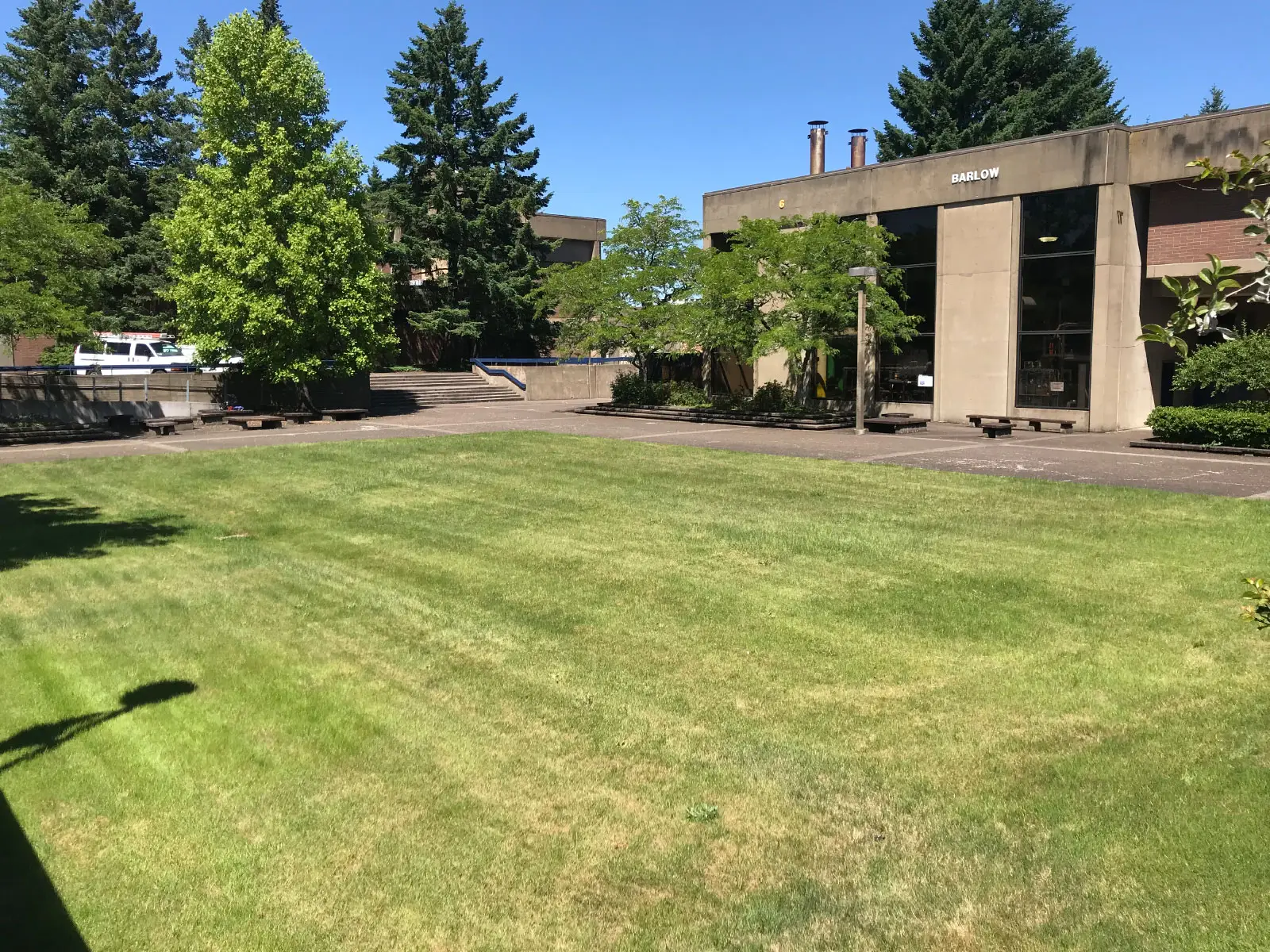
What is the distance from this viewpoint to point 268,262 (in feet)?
97.0

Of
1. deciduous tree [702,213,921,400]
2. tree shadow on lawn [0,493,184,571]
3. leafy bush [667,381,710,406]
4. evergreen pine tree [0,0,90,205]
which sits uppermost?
evergreen pine tree [0,0,90,205]

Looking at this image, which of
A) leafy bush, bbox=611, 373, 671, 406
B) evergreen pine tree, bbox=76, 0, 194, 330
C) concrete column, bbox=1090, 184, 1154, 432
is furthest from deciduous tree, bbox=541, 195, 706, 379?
evergreen pine tree, bbox=76, 0, 194, 330

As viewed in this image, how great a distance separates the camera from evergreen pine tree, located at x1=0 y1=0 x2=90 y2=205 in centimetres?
4544

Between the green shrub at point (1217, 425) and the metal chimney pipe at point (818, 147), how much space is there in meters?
20.7

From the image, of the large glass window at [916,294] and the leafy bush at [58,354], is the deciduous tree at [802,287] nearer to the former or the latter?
the large glass window at [916,294]

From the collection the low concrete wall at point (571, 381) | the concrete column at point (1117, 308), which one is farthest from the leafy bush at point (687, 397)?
the concrete column at point (1117, 308)

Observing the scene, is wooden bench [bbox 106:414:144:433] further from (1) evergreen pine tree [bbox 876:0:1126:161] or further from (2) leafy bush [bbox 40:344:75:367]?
(1) evergreen pine tree [bbox 876:0:1126:161]

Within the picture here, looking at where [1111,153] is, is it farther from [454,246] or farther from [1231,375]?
[454,246]

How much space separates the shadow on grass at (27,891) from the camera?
153 inches

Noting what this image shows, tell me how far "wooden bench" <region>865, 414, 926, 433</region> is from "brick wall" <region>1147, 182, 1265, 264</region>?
23.6 feet

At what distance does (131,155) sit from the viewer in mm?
50250

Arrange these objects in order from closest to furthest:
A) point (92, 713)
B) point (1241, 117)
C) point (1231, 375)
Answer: point (92, 713) < point (1231, 375) < point (1241, 117)

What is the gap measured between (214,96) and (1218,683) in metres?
31.4

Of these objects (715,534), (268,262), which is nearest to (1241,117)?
(715,534)
